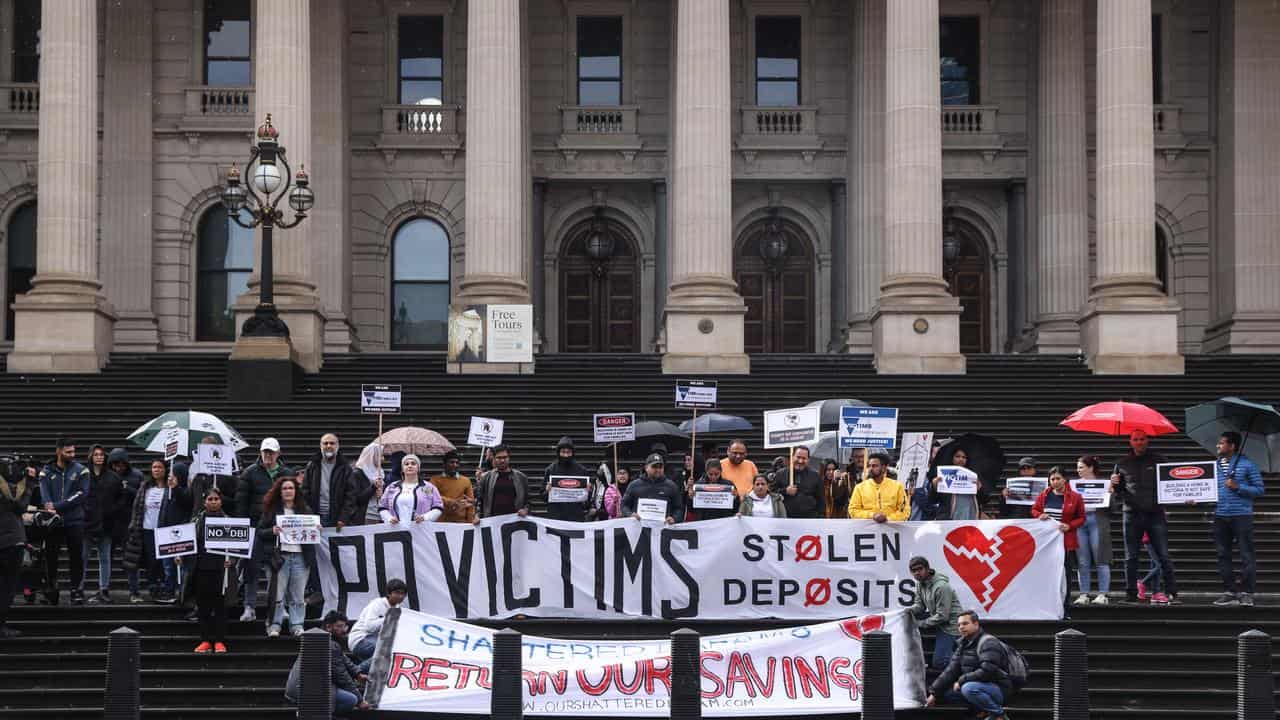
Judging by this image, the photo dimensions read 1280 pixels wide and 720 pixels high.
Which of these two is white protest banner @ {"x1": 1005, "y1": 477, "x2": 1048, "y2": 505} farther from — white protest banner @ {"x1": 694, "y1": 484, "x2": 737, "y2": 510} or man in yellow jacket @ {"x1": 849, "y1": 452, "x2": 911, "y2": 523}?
white protest banner @ {"x1": 694, "y1": 484, "x2": 737, "y2": 510}

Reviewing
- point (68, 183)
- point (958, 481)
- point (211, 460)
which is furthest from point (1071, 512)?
point (68, 183)

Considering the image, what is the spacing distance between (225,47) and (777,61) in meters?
12.9

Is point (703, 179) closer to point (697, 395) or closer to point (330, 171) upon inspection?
point (330, 171)

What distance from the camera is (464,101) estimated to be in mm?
→ 43625

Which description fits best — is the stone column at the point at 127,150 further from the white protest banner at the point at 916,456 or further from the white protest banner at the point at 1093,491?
the white protest banner at the point at 1093,491

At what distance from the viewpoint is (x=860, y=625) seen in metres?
18.3

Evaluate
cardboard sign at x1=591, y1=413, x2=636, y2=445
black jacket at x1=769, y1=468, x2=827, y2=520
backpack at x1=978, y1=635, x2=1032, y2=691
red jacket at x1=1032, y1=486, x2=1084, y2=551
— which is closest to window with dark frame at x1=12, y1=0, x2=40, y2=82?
cardboard sign at x1=591, y1=413, x2=636, y2=445

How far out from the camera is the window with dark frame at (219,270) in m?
42.2

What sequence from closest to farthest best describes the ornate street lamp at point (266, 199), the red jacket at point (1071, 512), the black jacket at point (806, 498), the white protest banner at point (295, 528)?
the white protest banner at point (295, 528)
the red jacket at point (1071, 512)
the black jacket at point (806, 498)
the ornate street lamp at point (266, 199)

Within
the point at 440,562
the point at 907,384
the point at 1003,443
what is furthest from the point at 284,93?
the point at 440,562

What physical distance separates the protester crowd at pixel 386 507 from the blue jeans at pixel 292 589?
0.06 feet

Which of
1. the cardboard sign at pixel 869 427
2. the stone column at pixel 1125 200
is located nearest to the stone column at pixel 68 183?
the cardboard sign at pixel 869 427

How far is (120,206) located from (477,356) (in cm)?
1191

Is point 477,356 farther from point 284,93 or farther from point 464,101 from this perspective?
point 464,101
